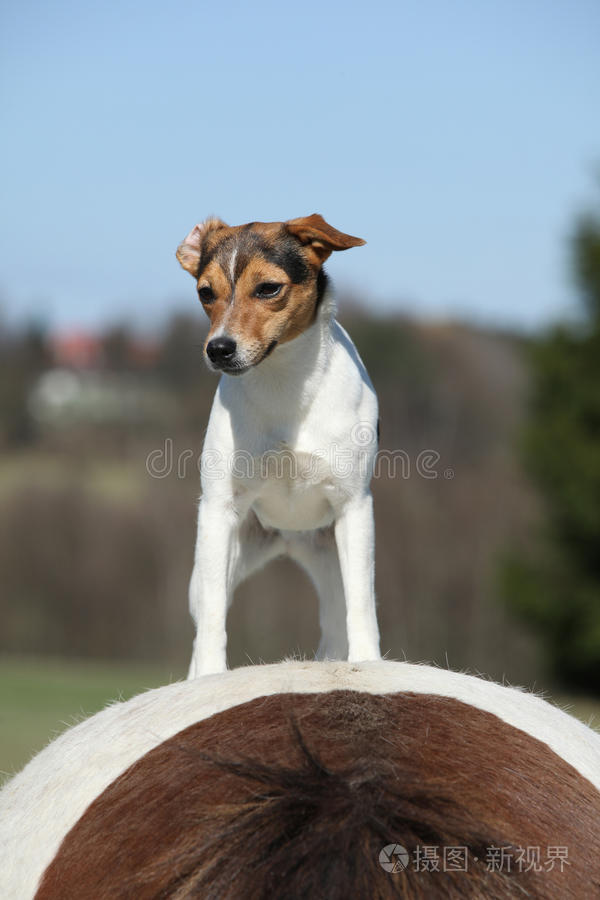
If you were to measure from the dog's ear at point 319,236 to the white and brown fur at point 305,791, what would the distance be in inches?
57.1

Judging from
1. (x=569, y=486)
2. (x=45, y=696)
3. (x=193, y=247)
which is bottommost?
(x=45, y=696)

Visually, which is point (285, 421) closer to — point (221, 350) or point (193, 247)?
point (221, 350)

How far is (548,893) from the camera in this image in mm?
2281

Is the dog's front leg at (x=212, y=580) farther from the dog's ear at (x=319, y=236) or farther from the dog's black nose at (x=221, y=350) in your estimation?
the dog's ear at (x=319, y=236)

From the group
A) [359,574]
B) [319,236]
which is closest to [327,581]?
[359,574]

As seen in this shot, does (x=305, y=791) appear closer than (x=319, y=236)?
Yes

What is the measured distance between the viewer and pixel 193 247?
13.0 feet

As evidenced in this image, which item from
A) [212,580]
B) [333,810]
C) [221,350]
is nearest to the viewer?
[333,810]

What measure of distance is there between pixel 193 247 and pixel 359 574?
52.2 inches

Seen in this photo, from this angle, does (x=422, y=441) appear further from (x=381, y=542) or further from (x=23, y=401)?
A: (x=23, y=401)

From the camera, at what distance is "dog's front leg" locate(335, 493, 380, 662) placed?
375 cm

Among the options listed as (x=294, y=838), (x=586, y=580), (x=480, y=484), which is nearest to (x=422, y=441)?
(x=480, y=484)

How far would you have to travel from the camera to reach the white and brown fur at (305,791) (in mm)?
2184

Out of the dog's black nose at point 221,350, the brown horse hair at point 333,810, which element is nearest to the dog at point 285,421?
the dog's black nose at point 221,350
